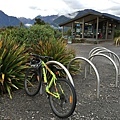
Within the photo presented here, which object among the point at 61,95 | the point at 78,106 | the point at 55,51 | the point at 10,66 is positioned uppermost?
the point at 55,51

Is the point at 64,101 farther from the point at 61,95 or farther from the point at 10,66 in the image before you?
the point at 10,66

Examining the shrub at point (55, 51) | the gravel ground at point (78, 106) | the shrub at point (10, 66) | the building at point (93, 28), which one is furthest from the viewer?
the building at point (93, 28)

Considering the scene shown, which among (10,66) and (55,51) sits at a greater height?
Result: (55,51)

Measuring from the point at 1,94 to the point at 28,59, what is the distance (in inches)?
42.5

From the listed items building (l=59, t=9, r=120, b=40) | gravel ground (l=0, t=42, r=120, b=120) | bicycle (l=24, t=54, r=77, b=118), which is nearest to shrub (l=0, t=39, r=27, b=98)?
gravel ground (l=0, t=42, r=120, b=120)

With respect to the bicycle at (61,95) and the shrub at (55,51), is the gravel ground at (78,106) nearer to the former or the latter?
the bicycle at (61,95)

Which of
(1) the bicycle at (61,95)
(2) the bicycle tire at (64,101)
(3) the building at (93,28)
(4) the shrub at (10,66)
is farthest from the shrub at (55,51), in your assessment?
(3) the building at (93,28)

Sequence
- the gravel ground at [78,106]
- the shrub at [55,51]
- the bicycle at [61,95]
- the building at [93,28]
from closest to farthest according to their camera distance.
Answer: the bicycle at [61,95] < the gravel ground at [78,106] < the shrub at [55,51] < the building at [93,28]

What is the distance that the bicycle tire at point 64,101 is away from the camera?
10.4 feet

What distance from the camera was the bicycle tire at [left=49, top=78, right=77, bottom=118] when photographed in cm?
316

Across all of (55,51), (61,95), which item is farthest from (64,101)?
(55,51)

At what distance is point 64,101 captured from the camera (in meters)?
3.41

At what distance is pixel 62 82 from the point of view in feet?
11.0

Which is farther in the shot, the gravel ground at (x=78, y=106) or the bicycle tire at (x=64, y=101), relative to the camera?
the gravel ground at (x=78, y=106)
